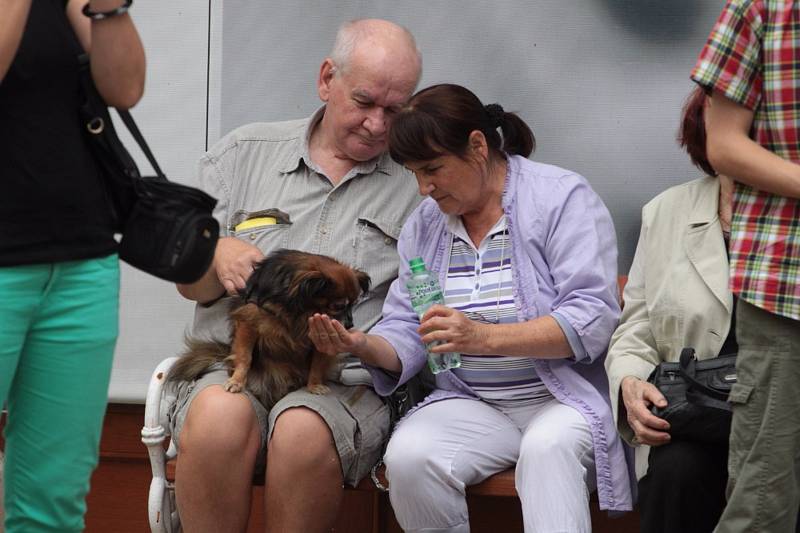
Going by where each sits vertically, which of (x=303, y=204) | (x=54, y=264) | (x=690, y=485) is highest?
(x=54, y=264)

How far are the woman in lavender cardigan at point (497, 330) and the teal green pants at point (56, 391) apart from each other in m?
1.15

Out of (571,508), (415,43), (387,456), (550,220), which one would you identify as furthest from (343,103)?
(571,508)

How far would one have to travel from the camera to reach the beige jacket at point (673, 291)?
3.18 metres

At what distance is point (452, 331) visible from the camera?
3.30 metres

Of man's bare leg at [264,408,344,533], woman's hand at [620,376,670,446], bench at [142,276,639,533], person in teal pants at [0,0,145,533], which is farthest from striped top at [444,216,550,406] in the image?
person in teal pants at [0,0,145,533]

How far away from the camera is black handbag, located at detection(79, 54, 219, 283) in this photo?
92.7 inches

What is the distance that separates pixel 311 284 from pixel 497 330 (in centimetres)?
57

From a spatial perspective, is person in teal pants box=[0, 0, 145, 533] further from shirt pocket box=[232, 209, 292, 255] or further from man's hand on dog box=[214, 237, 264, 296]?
shirt pocket box=[232, 209, 292, 255]

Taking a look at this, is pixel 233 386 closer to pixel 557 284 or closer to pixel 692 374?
pixel 557 284

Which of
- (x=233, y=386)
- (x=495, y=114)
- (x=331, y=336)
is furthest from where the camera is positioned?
(x=495, y=114)

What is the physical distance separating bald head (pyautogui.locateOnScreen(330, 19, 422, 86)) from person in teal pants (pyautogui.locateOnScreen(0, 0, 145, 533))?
1.65 meters

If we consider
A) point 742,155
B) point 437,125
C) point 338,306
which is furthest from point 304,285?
point 742,155

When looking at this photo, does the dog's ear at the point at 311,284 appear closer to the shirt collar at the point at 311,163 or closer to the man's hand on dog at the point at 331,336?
the man's hand on dog at the point at 331,336

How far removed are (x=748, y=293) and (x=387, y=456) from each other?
1265mm
